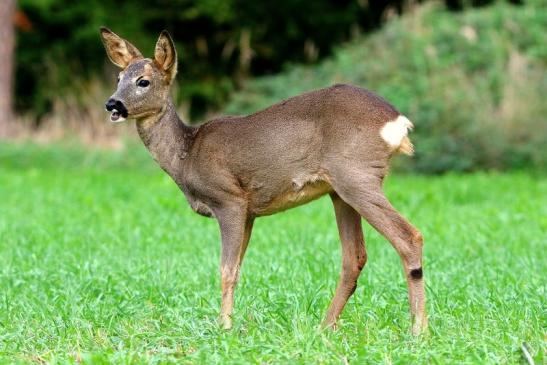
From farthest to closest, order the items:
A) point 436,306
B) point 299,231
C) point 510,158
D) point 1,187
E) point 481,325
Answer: point 510,158 < point 1,187 < point 299,231 < point 436,306 < point 481,325

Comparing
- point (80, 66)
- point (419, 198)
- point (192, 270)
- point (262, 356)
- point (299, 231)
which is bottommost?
point (80, 66)

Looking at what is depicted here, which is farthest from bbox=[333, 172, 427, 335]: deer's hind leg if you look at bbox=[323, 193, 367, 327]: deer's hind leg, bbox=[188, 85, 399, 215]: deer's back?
bbox=[323, 193, 367, 327]: deer's hind leg

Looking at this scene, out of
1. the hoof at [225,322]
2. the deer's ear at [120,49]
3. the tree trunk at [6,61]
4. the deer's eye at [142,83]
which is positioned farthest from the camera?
the tree trunk at [6,61]

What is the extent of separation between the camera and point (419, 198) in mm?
11555

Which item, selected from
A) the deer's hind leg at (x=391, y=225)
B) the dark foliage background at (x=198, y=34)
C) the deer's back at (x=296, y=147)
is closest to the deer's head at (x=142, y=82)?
the deer's back at (x=296, y=147)

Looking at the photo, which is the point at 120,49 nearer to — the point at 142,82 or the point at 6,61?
the point at 142,82

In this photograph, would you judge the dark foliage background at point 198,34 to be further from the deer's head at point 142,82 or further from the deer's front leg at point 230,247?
the deer's front leg at point 230,247

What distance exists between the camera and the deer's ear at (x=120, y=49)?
602 cm

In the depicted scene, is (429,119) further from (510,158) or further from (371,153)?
(371,153)

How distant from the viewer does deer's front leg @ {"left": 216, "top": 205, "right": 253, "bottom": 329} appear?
5.57 m

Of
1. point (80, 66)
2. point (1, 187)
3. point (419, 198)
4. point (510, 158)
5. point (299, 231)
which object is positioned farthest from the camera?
point (80, 66)

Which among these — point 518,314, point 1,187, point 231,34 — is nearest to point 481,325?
point 518,314

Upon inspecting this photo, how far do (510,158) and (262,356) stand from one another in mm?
11192

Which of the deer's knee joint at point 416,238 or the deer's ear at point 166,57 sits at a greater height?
the deer's ear at point 166,57
